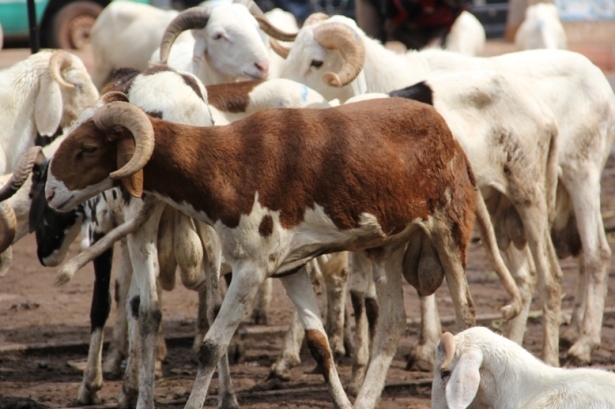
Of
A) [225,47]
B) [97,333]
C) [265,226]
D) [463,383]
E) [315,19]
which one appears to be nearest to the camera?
[463,383]

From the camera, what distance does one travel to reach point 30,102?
9.30 meters

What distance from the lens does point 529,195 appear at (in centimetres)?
834

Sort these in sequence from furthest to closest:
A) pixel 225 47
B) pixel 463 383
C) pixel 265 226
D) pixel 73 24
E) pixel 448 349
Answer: pixel 73 24 < pixel 225 47 < pixel 265 226 < pixel 448 349 < pixel 463 383

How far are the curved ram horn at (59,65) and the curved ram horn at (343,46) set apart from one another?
193 cm

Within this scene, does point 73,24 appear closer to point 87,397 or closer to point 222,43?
point 222,43

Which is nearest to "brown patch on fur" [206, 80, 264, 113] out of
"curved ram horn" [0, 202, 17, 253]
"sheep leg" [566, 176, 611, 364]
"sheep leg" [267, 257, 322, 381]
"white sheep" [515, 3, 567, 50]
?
"sheep leg" [267, 257, 322, 381]

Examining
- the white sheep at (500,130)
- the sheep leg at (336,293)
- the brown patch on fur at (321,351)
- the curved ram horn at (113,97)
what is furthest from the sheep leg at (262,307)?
the curved ram horn at (113,97)

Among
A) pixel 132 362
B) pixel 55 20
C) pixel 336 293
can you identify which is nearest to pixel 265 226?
pixel 132 362

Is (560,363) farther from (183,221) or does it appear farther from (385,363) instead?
(183,221)

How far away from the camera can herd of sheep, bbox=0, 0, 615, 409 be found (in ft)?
21.1

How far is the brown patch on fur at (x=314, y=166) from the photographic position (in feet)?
21.1

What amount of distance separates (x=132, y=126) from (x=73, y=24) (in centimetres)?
1546

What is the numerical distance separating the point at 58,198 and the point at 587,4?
62.8 ft

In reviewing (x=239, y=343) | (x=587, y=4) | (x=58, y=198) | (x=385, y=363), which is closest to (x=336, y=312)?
(x=239, y=343)
